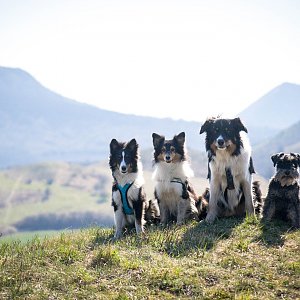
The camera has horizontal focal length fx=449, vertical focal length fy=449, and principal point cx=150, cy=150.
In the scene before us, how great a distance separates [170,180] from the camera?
11414 millimetres

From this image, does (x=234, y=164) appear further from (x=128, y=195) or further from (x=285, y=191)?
(x=128, y=195)

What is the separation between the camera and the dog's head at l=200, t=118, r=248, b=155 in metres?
10.3

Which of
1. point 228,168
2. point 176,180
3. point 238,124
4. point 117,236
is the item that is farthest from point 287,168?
point 117,236

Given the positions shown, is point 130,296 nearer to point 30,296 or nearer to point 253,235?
point 30,296

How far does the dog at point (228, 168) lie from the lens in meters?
10.4

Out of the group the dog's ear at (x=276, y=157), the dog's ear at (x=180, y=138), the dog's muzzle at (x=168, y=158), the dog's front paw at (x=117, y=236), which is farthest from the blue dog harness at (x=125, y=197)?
the dog's ear at (x=276, y=157)

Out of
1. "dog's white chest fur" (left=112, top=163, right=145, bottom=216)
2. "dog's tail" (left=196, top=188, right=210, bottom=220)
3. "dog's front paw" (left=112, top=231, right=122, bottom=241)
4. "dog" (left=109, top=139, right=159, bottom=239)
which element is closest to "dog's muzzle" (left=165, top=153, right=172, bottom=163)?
"dog" (left=109, top=139, right=159, bottom=239)

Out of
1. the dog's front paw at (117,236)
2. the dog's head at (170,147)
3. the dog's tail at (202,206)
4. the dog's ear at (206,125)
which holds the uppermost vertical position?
the dog's ear at (206,125)

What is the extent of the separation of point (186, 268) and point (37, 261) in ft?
8.55

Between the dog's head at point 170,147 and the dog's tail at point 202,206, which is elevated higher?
the dog's head at point 170,147

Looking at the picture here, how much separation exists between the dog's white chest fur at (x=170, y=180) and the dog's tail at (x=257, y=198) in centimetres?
171

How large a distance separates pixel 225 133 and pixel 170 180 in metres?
2.00

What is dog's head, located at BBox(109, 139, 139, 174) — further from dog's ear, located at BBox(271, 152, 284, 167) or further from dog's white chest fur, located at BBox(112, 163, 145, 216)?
dog's ear, located at BBox(271, 152, 284, 167)

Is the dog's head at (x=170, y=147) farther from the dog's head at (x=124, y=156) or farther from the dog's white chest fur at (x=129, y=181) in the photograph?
the dog's white chest fur at (x=129, y=181)
